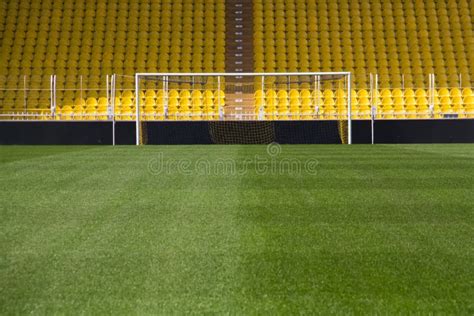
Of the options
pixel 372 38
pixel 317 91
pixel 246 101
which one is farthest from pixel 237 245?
pixel 372 38

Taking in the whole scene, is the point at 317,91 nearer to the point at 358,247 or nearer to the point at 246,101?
the point at 246,101

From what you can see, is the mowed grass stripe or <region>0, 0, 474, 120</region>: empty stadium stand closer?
the mowed grass stripe

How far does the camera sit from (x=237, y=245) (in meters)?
2.47

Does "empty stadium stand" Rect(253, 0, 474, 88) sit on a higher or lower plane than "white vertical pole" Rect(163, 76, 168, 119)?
higher

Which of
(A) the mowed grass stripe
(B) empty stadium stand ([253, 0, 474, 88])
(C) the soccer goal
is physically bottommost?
(A) the mowed grass stripe

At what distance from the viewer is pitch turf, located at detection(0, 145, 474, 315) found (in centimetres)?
175

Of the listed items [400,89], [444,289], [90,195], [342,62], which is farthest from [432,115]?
[444,289]

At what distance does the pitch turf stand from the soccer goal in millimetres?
8356

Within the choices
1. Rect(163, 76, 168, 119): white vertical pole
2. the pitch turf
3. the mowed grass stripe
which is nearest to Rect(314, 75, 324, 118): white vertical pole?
Rect(163, 76, 168, 119): white vertical pole

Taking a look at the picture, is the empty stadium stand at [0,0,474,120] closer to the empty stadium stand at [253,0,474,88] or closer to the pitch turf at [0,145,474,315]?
the empty stadium stand at [253,0,474,88]

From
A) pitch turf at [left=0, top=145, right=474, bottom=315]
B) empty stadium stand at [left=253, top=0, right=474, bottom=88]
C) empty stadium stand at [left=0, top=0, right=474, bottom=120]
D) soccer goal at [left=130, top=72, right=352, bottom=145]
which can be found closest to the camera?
pitch turf at [left=0, top=145, right=474, bottom=315]

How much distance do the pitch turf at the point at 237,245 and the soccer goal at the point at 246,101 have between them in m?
8.36

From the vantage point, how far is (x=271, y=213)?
10.9 feet

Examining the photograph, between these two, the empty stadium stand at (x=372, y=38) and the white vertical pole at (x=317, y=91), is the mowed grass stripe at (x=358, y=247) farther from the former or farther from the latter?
the empty stadium stand at (x=372, y=38)
